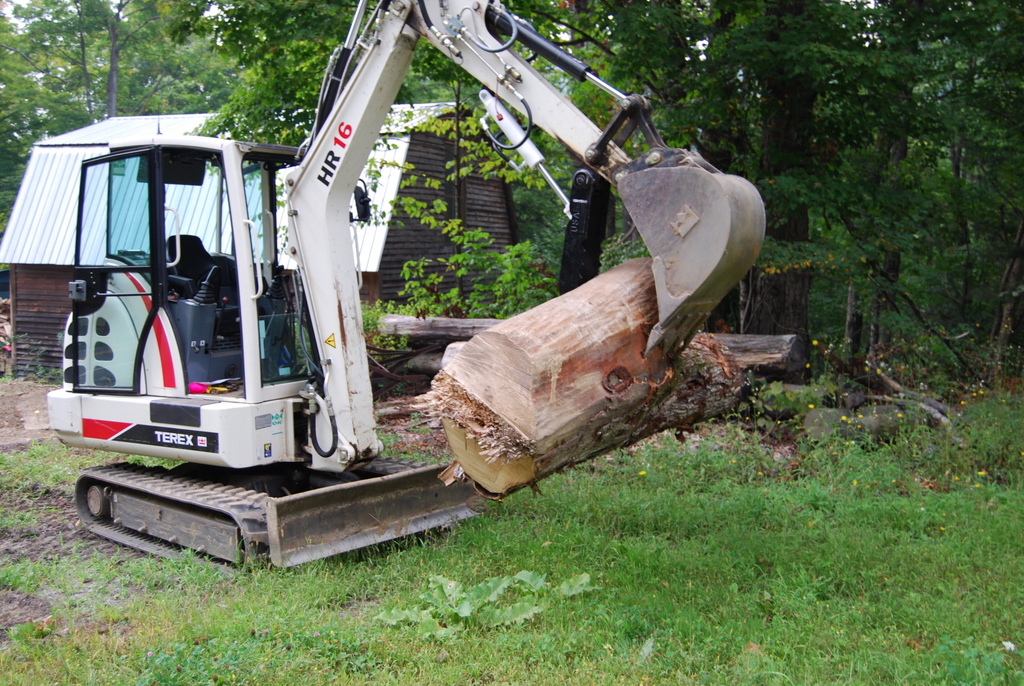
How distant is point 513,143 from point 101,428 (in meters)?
3.86

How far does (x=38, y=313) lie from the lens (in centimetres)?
1705

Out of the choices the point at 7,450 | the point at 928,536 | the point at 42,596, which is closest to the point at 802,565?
the point at 928,536

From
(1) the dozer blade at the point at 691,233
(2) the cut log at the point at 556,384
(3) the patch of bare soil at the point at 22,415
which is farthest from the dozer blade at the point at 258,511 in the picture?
(3) the patch of bare soil at the point at 22,415

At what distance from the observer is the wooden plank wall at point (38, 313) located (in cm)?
1669

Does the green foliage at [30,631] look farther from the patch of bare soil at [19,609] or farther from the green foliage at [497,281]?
the green foliage at [497,281]

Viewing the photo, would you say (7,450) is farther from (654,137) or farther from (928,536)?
(928,536)

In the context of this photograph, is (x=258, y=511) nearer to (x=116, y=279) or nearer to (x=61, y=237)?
(x=116, y=279)

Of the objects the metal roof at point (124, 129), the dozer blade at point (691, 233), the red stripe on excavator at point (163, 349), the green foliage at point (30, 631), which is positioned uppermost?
the metal roof at point (124, 129)

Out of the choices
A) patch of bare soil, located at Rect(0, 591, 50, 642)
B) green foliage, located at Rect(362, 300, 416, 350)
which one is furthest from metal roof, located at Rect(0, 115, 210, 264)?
patch of bare soil, located at Rect(0, 591, 50, 642)

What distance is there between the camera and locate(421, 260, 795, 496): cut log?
11.5 ft

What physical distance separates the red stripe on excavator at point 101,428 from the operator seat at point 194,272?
3.42 feet

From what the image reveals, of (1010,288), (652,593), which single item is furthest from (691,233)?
(1010,288)

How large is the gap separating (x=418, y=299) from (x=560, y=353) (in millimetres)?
8697

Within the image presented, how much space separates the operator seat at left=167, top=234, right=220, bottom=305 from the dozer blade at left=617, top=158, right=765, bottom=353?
3.35 meters
